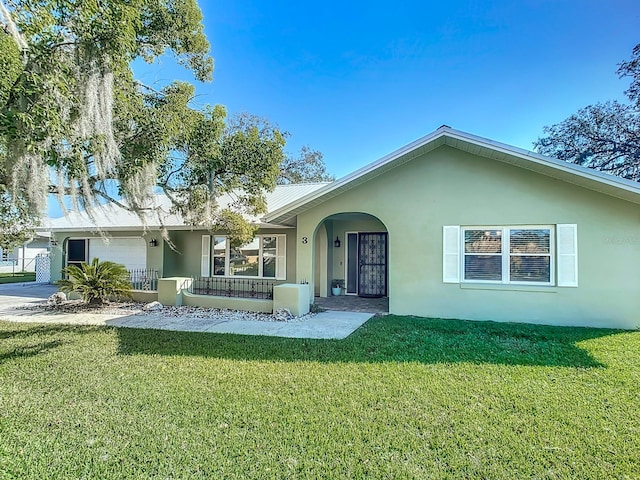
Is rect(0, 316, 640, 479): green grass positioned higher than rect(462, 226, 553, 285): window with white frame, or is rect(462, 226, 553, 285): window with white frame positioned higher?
rect(462, 226, 553, 285): window with white frame

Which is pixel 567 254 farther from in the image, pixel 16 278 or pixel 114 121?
pixel 16 278

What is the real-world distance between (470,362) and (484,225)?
406 cm

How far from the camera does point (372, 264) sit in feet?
43.0

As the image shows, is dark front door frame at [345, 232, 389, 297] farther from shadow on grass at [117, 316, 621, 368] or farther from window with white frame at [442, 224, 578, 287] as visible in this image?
shadow on grass at [117, 316, 621, 368]

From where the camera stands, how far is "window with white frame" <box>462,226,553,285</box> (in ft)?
27.1

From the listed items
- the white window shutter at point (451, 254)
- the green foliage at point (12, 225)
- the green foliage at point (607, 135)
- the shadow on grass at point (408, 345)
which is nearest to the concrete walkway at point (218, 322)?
the shadow on grass at point (408, 345)

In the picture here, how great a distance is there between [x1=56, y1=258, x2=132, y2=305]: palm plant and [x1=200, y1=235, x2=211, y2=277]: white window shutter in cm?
324

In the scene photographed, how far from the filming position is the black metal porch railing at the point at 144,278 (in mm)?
13406

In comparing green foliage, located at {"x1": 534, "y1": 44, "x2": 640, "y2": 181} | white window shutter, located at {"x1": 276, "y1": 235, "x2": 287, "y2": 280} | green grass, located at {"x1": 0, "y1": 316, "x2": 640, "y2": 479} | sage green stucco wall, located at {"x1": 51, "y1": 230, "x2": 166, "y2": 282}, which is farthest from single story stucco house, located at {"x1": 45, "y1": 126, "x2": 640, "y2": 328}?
green foliage, located at {"x1": 534, "y1": 44, "x2": 640, "y2": 181}

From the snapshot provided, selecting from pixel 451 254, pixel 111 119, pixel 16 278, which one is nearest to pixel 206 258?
pixel 111 119

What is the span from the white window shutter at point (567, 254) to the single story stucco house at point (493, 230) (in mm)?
20

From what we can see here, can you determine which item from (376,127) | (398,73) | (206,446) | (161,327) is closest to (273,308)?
(161,327)

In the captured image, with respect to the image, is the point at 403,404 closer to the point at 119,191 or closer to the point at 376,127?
the point at 119,191

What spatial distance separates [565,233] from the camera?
8.01 meters
